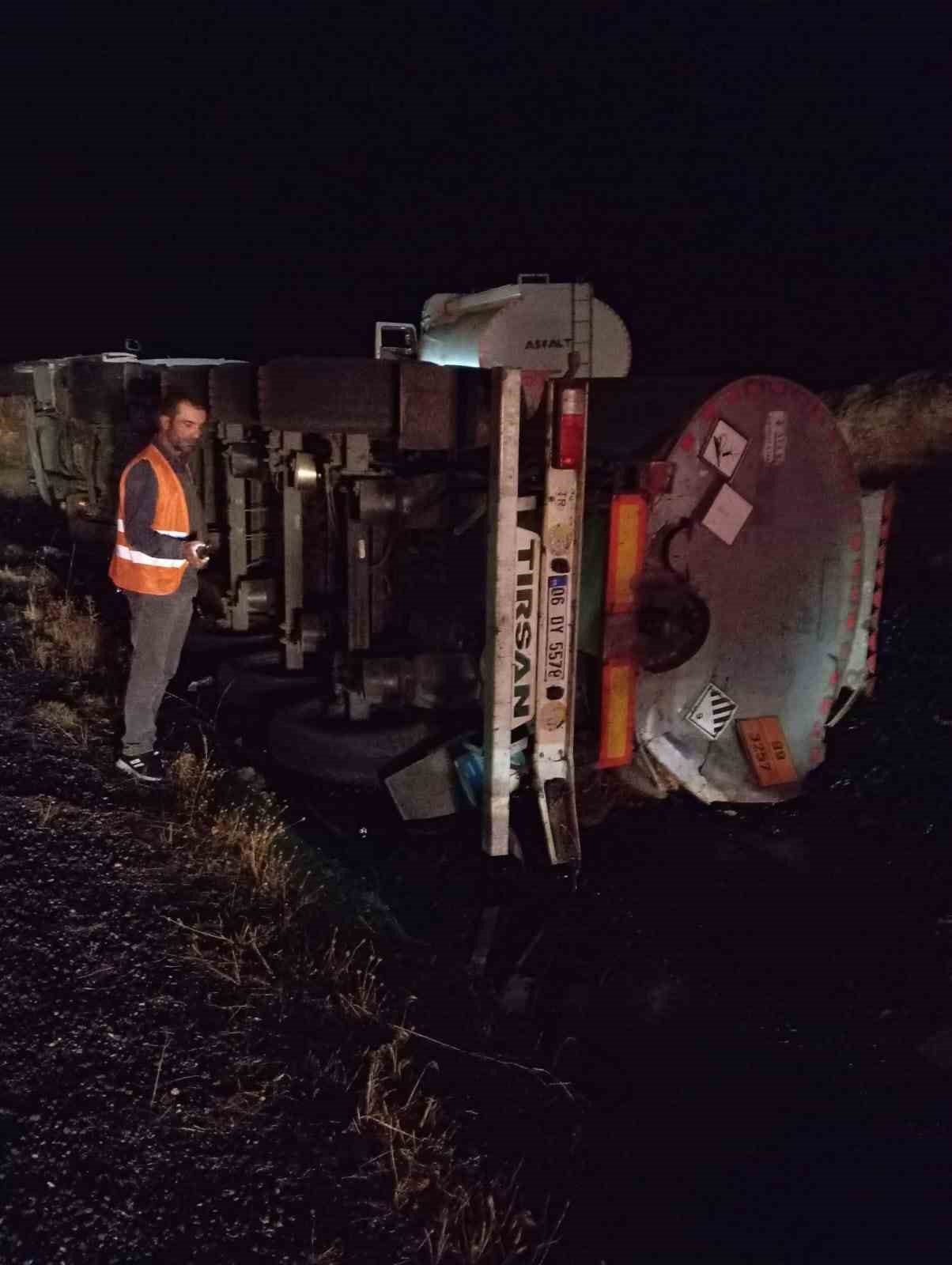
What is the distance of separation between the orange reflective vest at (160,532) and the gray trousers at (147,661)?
2.8 inches

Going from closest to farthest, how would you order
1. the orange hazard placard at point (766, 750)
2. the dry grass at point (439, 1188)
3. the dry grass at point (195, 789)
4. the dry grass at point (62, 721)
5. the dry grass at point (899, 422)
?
1. the dry grass at point (439, 1188)
2. the dry grass at point (195, 789)
3. the dry grass at point (62, 721)
4. the orange hazard placard at point (766, 750)
5. the dry grass at point (899, 422)

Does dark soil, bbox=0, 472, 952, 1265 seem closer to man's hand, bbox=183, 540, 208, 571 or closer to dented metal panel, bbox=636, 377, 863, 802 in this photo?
dented metal panel, bbox=636, 377, 863, 802

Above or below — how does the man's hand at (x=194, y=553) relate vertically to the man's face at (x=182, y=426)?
below

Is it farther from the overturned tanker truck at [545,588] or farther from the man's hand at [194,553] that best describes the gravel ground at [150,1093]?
the overturned tanker truck at [545,588]

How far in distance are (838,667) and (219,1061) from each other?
395 cm

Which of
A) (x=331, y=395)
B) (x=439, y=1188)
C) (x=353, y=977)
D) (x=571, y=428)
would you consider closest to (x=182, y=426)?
(x=331, y=395)

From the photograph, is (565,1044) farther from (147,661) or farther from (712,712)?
(147,661)

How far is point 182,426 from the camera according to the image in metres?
4.55

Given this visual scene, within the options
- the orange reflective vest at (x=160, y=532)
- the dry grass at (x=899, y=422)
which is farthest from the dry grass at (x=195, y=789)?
the dry grass at (x=899, y=422)

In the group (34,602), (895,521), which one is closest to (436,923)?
(34,602)

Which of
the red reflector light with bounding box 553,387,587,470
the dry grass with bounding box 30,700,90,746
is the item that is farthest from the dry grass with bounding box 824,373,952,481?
the dry grass with bounding box 30,700,90,746

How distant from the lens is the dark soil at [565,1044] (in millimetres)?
2502

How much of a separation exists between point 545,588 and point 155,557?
172 cm

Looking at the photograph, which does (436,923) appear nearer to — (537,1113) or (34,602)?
(537,1113)
